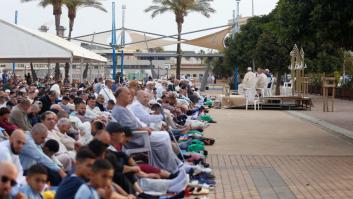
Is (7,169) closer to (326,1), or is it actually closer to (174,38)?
(326,1)

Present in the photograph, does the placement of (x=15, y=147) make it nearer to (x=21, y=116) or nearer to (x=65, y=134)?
(x=65, y=134)

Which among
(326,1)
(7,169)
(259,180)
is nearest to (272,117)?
(326,1)

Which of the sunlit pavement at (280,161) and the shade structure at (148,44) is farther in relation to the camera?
the shade structure at (148,44)

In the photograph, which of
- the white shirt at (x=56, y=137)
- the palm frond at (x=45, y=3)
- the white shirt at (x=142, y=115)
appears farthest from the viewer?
the palm frond at (x=45, y=3)

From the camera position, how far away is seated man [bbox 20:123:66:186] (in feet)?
25.8

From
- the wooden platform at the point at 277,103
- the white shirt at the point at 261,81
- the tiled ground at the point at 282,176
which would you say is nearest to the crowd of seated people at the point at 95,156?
the tiled ground at the point at 282,176

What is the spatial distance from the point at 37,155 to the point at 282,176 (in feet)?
16.6

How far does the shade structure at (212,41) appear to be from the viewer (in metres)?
52.1

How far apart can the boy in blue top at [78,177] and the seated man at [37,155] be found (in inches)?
72.7

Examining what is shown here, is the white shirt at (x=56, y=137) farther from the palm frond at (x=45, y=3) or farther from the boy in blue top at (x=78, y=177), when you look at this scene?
the palm frond at (x=45, y=3)

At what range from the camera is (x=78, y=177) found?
19.6 ft

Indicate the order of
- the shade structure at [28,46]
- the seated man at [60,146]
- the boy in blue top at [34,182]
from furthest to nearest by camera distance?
the shade structure at [28,46], the seated man at [60,146], the boy in blue top at [34,182]

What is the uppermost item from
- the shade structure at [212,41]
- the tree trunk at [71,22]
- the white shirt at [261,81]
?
the tree trunk at [71,22]

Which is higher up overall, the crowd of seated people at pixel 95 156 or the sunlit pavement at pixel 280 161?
the crowd of seated people at pixel 95 156
